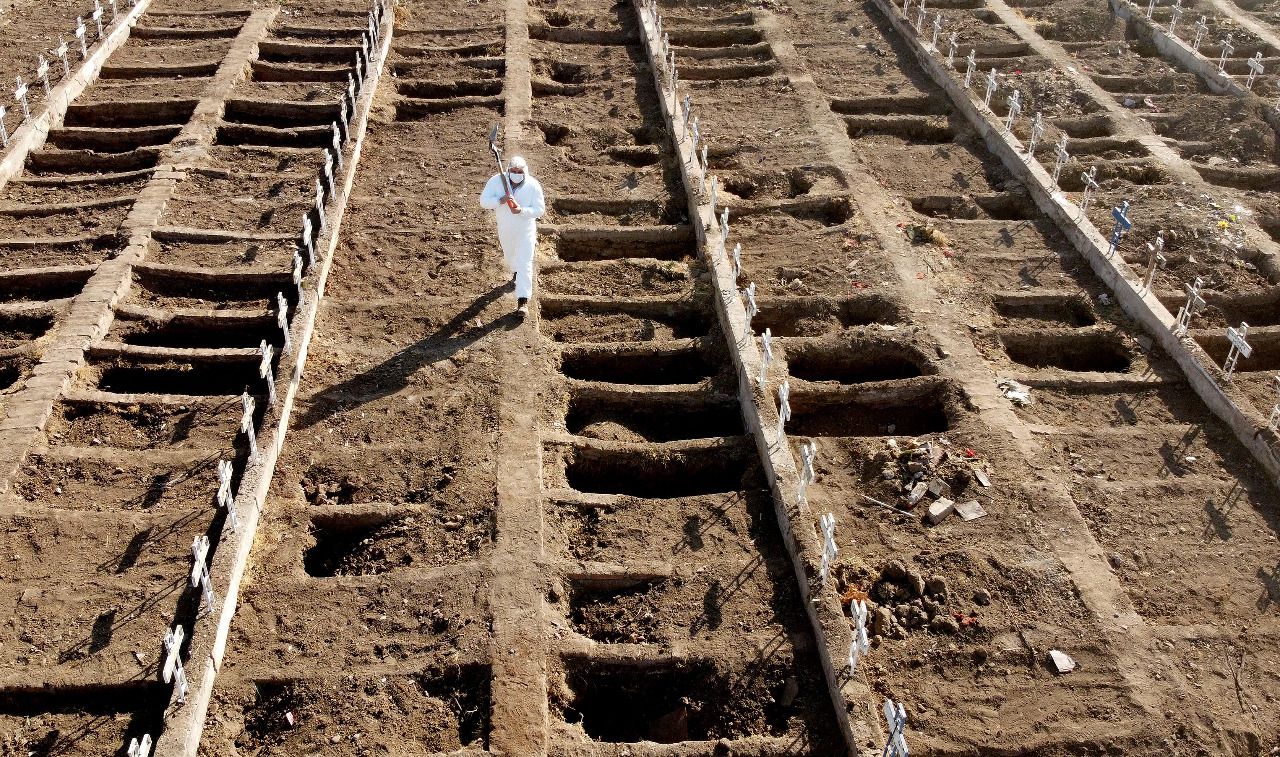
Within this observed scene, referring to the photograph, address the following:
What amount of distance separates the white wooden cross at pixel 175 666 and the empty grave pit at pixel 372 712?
0.27 m

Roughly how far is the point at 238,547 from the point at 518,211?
11.6ft

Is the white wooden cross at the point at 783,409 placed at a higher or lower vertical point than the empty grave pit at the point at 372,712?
higher

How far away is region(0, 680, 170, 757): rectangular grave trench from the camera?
582 cm

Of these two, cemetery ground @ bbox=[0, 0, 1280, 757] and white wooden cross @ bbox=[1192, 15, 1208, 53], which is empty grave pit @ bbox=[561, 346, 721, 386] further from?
white wooden cross @ bbox=[1192, 15, 1208, 53]

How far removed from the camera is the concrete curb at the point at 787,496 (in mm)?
6055

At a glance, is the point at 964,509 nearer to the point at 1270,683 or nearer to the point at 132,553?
the point at 1270,683

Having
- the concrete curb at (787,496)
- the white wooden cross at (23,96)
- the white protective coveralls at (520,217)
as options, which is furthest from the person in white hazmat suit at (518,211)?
the white wooden cross at (23,96)

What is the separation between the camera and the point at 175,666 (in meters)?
5.93

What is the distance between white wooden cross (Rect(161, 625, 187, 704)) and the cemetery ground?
0.10 m

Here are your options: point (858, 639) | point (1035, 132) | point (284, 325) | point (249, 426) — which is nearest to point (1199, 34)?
point (1035, 132)

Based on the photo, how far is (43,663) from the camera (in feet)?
20.3

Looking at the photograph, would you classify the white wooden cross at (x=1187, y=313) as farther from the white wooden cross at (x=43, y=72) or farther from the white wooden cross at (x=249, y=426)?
the white wooden cross at (x=43, y=72)

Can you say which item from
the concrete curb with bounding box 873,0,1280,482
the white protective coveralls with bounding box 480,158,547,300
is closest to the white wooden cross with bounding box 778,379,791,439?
the white protective coveralls with bounding box 480,158,547,300

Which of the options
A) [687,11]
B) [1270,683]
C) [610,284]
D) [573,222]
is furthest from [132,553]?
[687,11]
